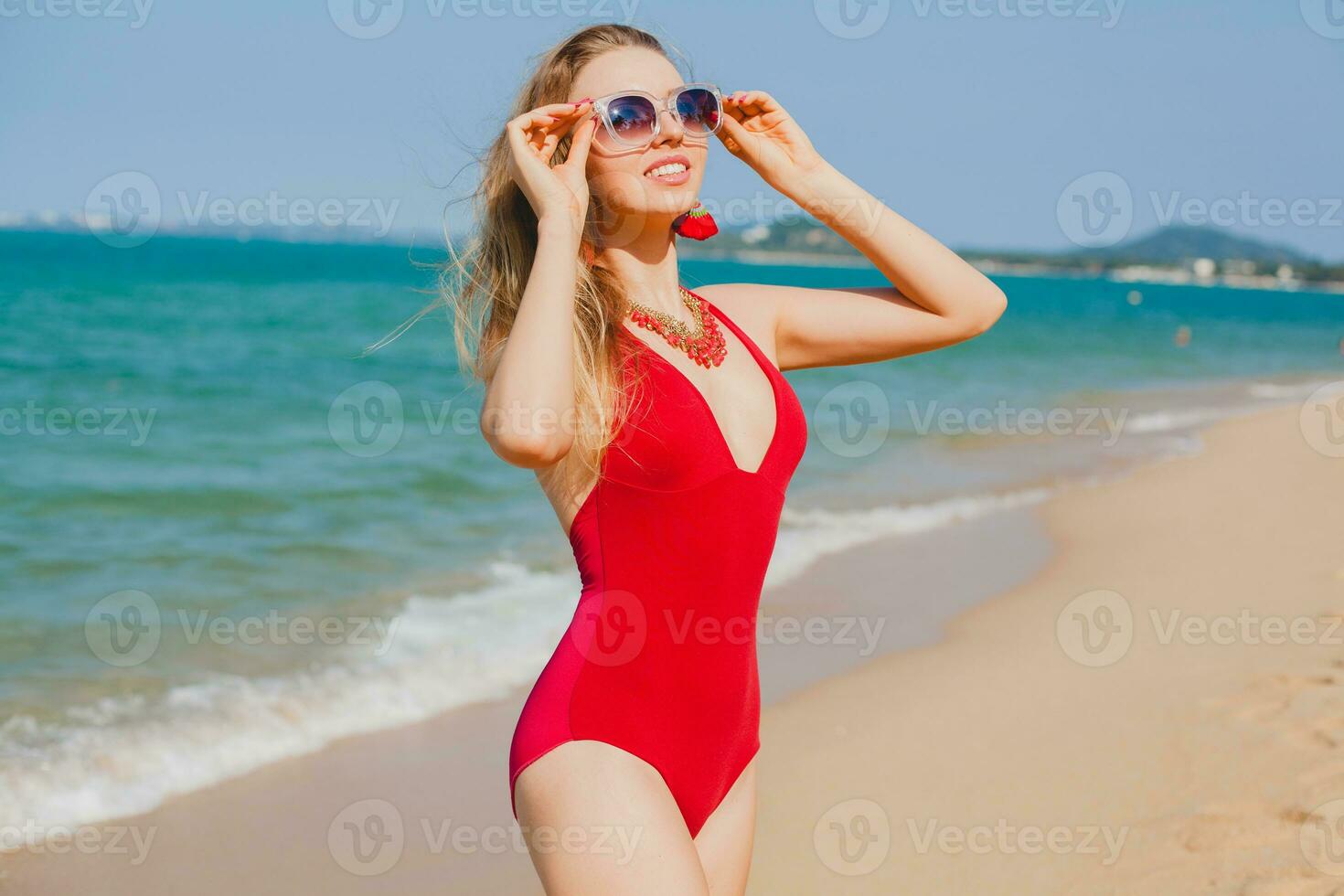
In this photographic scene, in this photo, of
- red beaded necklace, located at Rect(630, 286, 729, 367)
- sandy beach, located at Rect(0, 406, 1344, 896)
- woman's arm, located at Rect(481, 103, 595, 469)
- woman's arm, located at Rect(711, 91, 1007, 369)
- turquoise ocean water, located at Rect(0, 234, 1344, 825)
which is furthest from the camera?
turquoise ocean water, located at Rect(0, 234, 1344, 825)

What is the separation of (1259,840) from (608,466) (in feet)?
9.48

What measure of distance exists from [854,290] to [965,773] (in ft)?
9.31

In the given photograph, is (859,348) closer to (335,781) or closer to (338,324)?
(335,781)

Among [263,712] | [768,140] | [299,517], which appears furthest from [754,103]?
[299,517]

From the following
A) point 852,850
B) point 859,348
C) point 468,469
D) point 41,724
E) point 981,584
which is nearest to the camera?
point 859,348

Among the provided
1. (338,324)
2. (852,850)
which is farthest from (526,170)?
(338,324)

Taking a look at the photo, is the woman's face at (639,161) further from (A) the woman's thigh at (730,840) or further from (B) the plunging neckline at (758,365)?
(A) the woman's thigh at (730,840)

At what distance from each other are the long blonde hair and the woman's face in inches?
1.7

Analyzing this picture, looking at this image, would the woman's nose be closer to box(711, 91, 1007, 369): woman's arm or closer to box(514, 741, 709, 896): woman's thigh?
box(711, 91, 1007, 369): woman's arm

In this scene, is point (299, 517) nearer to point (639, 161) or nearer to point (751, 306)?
point (751, 306)

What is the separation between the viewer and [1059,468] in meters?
13.0

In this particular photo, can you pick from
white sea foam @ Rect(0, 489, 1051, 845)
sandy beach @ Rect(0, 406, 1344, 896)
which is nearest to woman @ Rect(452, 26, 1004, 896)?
sandy beach @ Rect(0, 406, 1344, 896)

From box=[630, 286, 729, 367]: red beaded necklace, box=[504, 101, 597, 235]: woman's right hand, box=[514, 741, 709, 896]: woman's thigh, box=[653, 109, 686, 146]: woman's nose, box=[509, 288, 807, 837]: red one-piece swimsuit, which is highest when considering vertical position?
box=[653, 109, 686, 146]: woman's nose

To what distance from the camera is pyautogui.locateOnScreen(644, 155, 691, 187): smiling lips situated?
2342 mm
